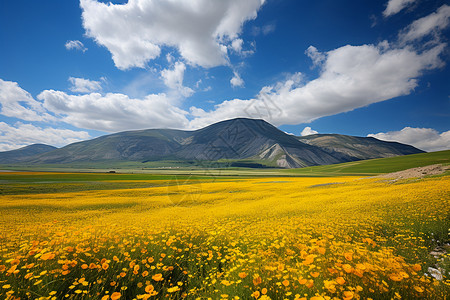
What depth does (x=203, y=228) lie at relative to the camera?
9.05 meters

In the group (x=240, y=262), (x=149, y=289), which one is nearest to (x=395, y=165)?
(x=240, y=262)

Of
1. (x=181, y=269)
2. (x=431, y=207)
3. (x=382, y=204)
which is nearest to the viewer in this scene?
(x=181, y=269)

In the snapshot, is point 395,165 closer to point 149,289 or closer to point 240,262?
point 240,262

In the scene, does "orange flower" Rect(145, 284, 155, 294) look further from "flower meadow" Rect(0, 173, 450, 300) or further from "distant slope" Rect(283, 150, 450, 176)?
"distant slope" Rect(283, 150, 450, 176)

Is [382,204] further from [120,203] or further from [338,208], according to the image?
[120,203]

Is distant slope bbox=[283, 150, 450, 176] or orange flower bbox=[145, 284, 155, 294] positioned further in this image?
distant slope bbox=[283, 150, 450, 176]

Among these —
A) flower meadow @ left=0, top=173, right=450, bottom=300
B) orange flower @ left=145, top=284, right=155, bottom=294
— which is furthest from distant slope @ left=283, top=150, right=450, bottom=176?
orange flower @ left=145, top=284, right=155, bottom=294

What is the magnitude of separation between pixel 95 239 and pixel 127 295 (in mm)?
2881

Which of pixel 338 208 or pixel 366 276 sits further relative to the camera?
pixel 338 208

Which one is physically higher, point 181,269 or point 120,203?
point 181,269

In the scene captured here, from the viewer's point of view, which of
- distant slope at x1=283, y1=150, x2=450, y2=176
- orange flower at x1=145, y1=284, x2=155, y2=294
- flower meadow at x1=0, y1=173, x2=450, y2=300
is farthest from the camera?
distant slope at x1=283, y1=150, x2=450, y2=176

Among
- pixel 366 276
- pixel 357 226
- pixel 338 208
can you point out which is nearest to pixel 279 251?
pixel 366 276

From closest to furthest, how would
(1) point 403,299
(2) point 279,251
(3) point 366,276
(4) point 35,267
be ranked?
(1) point 403,299 < (3) point 366,276 < (4) point 35,267 < (2) point 279,251

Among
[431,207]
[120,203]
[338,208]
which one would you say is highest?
[431,207]
